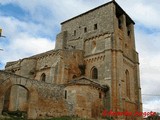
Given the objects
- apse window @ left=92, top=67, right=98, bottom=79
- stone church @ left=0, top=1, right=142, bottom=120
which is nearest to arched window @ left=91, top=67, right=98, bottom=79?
apse window @ left=92, top=67, right=98, bottom=79

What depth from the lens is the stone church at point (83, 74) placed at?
70.8 ft

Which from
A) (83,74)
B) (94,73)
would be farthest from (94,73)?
(83,74)

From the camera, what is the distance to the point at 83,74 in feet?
101

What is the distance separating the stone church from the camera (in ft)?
70.8

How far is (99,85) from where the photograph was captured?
2584cm

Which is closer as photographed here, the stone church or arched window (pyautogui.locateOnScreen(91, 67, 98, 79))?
the stone church

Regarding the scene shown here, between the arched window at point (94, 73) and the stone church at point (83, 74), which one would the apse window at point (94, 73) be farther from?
the stone church at point (83, 74)

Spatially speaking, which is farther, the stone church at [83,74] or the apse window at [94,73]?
the apse window at [94,73]

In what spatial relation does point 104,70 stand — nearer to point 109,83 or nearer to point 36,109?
point 109,83

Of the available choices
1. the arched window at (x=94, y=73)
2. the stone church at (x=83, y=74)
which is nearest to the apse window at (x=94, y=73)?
the arched window at (x=94, y=73)

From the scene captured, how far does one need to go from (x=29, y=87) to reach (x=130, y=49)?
18.4 m

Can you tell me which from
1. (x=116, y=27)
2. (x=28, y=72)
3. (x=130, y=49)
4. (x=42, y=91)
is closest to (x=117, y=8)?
(x=116, y=27)

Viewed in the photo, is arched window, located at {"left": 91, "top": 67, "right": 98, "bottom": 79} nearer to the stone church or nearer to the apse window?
the apse window

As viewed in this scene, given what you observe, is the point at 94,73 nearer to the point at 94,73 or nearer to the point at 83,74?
the point at 94,73
